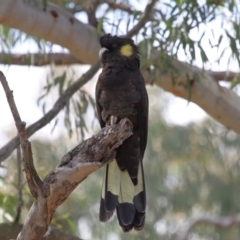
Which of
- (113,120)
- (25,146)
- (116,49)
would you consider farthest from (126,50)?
(25,146)

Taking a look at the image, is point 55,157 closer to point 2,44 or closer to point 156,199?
point 156,199

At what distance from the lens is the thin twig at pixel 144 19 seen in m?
4.78

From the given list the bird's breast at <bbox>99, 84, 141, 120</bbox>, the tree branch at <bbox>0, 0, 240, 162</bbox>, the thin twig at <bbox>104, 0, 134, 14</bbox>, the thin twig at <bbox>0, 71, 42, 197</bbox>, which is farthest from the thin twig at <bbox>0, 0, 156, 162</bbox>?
the thin twig at <bbox>0, 71, 42, 197</bbox>

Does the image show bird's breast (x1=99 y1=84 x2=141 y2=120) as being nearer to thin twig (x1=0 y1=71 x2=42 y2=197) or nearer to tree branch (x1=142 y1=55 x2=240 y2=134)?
tree branch (x1=142 y1=55 x2=240 y2=134)

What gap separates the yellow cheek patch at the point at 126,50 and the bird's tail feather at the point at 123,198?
0.58 m

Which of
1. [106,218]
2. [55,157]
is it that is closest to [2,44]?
[106,218]

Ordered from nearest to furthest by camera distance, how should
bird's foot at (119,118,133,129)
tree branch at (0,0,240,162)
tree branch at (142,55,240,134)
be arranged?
bird's foot at (119,118,133,129)
tree branch at (0,0,240,162)
tree branch at (142,55,240,134)

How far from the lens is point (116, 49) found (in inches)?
162

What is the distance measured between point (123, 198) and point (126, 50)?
802mm

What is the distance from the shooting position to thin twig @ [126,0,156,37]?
15.7 feet

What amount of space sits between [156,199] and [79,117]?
3.34 metres

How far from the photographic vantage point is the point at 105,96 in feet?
13.1

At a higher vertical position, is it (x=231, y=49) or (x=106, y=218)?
(x=231, y=49)

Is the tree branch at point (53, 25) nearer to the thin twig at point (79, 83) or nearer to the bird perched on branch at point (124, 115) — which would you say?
the thin twig at point (79, 83)
